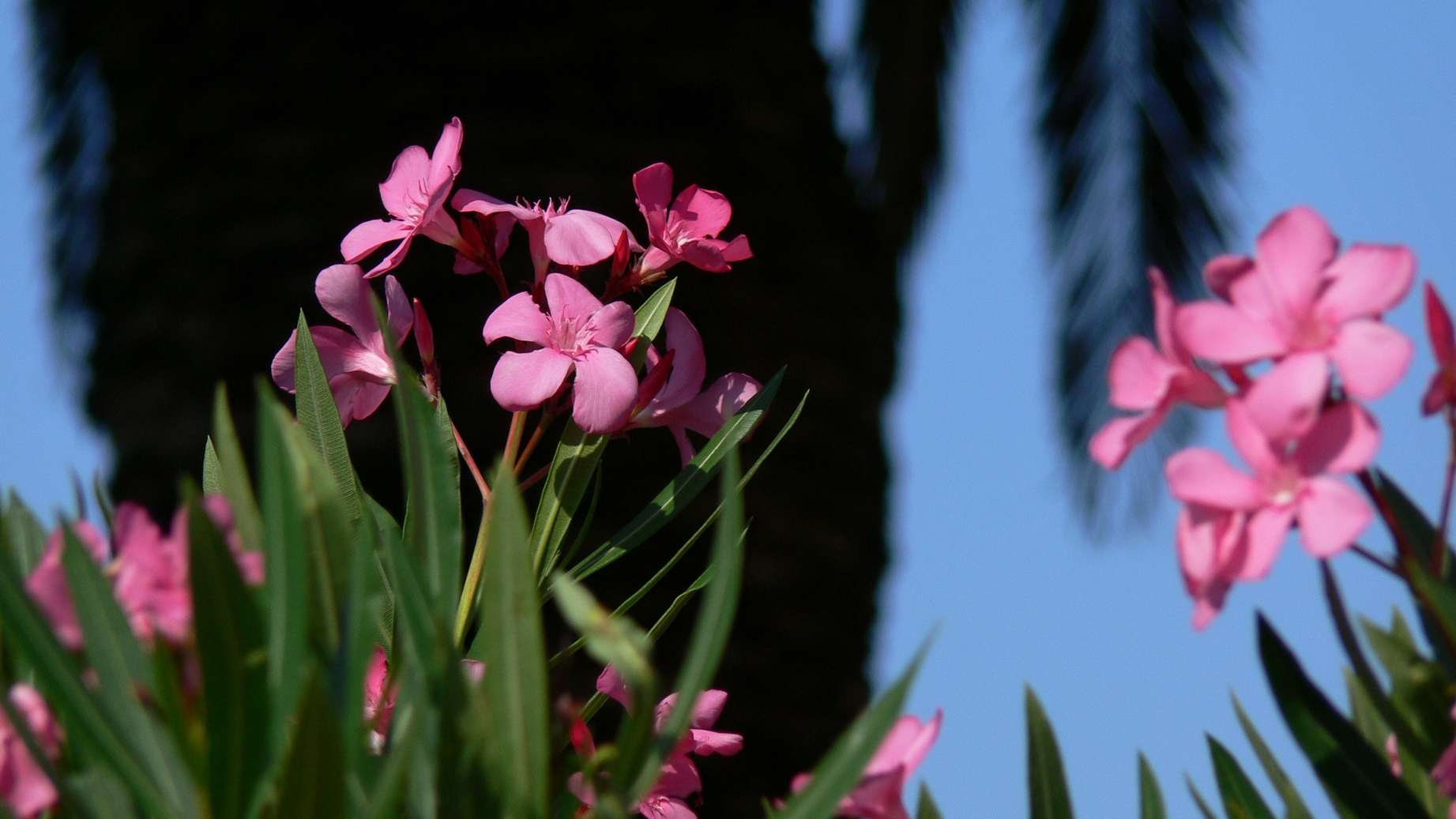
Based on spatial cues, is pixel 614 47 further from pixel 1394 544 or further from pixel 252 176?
pixel 1394 544

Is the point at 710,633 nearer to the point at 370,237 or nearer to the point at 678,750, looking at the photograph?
the point at 678,750

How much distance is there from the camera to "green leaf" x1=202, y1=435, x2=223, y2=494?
422 mm

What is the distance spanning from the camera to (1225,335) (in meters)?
0.32

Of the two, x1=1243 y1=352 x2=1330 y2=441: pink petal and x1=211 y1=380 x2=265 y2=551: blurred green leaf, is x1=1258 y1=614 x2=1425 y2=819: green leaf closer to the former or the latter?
x1=1243 y1=352 x2=1330 y2=441: pink petal

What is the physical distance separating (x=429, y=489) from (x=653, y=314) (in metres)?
0.20

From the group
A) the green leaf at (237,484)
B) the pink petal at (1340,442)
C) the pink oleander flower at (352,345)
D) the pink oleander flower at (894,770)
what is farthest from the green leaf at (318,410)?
the pink petal at (1340,442)

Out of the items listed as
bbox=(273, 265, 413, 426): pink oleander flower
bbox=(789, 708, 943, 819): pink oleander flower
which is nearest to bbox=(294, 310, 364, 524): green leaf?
bbox=(273, 265, 413, 426): pink oleander flower

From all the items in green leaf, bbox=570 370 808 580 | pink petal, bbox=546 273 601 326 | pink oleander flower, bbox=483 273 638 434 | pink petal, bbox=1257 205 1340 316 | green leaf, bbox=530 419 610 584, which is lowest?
pink petal, bbox=1257 205 1340 316

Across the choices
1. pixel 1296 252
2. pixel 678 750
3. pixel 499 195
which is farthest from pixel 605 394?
pixel 499 195

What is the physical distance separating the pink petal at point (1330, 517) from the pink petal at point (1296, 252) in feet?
0.18

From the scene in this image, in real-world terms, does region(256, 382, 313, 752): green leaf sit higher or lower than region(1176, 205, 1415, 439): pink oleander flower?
higher

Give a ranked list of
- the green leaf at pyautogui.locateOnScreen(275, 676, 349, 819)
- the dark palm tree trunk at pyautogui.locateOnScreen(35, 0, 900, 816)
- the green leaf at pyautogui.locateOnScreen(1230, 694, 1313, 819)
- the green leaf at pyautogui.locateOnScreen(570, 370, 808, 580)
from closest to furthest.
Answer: the green leaf at pyautogui.locateOnScreen(275, 676, 349, 819) → the green leaf at pyautogui.locateOnScreen(1230, 694, 1313, 819) → the green leaf at pyautogui.locateOnScreen(570, 370, 808, 580) → the dark palm tree trunk at pyautogui.locateOnScreen(35, 0, 900, 816)

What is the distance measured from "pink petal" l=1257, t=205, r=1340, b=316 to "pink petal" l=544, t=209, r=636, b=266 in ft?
0.77

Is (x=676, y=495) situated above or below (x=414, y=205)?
below
